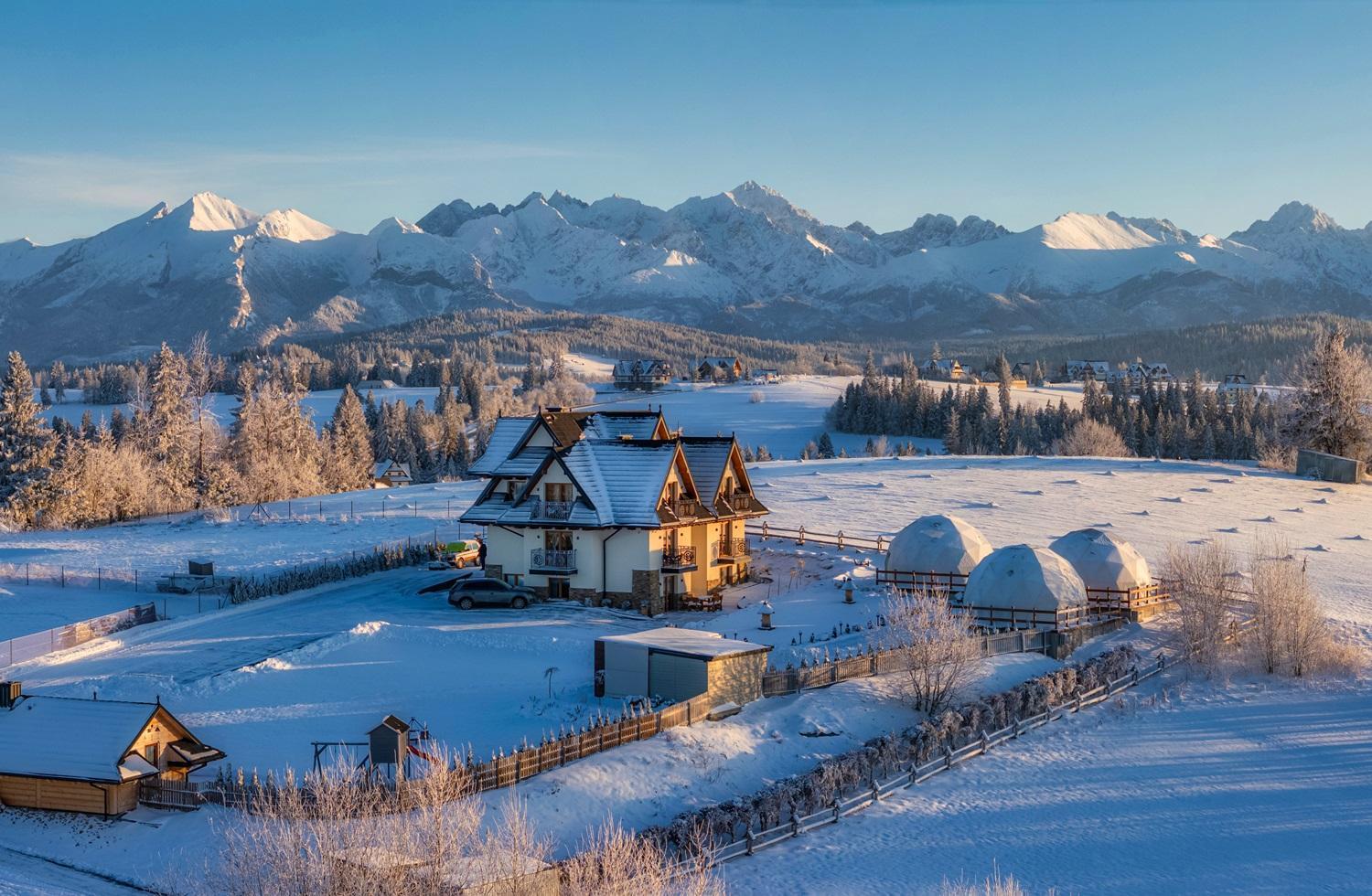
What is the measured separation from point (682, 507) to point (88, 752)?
85.2 ft

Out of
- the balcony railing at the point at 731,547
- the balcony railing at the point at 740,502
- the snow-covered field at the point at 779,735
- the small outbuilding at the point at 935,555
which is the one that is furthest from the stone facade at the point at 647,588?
the small outbuilding at the point at 935,555

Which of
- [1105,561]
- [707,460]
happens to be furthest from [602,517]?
[1105,561]

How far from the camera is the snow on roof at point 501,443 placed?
51.0 metres

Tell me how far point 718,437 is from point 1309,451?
196ft

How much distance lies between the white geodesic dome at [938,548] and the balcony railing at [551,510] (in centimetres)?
1444

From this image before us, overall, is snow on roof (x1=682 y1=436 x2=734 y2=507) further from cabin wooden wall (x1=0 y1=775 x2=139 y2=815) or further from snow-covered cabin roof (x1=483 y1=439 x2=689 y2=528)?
cabin wooden wall (x1=0 y1=775 x2=139 y2=815)

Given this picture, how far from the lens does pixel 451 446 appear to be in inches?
5561

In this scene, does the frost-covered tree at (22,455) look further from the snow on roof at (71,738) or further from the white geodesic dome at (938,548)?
the white geodesic dome at (938,548)

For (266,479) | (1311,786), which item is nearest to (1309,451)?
(1311,786)

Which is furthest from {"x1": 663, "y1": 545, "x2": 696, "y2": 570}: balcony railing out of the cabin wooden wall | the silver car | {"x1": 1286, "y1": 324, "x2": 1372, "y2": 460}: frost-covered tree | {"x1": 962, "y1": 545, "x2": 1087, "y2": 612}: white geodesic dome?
{"x1": 1286, "y1": 324, "x2": 1372, "y2": 460}: frost-covered tree

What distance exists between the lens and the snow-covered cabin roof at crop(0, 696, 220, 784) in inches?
1013

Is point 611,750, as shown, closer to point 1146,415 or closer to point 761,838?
point 761,838

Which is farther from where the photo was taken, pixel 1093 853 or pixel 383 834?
pixel 1093 853

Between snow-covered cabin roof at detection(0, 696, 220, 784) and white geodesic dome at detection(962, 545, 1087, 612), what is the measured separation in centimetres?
2915
